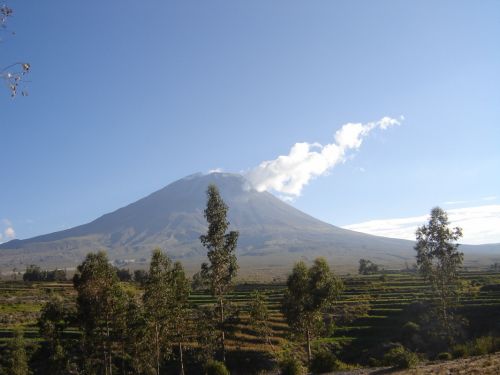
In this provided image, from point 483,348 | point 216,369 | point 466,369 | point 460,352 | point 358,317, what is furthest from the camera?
point 358,317

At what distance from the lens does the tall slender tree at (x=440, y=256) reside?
1832 inches

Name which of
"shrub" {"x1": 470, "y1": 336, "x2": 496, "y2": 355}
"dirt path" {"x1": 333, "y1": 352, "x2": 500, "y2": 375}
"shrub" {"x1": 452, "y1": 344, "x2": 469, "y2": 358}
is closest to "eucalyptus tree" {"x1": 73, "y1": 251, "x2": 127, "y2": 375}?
"dirt path" {"x1": 333, "y1": 352, "x2": 500, "y2": 375}

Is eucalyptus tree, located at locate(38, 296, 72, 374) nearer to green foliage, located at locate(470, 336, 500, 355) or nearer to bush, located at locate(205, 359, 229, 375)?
bush, located at locate(205, 359, 229, 375)

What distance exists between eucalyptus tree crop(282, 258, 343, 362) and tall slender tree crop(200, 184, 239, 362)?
7723 millimetres

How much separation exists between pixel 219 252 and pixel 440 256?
83.7 feet

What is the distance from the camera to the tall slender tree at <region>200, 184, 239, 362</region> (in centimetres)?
4216

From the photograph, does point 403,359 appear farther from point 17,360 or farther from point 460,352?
point 17,360

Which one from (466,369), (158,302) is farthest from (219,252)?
(466,369)

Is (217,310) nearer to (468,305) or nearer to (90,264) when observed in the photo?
(90,264)

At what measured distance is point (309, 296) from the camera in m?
44.9

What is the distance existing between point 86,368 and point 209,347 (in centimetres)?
1348

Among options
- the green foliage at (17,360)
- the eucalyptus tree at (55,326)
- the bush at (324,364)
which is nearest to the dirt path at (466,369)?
the bush at (324,364)

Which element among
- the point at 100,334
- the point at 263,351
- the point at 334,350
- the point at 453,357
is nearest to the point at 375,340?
the point at 334,350

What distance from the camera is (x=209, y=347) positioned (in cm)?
4056
